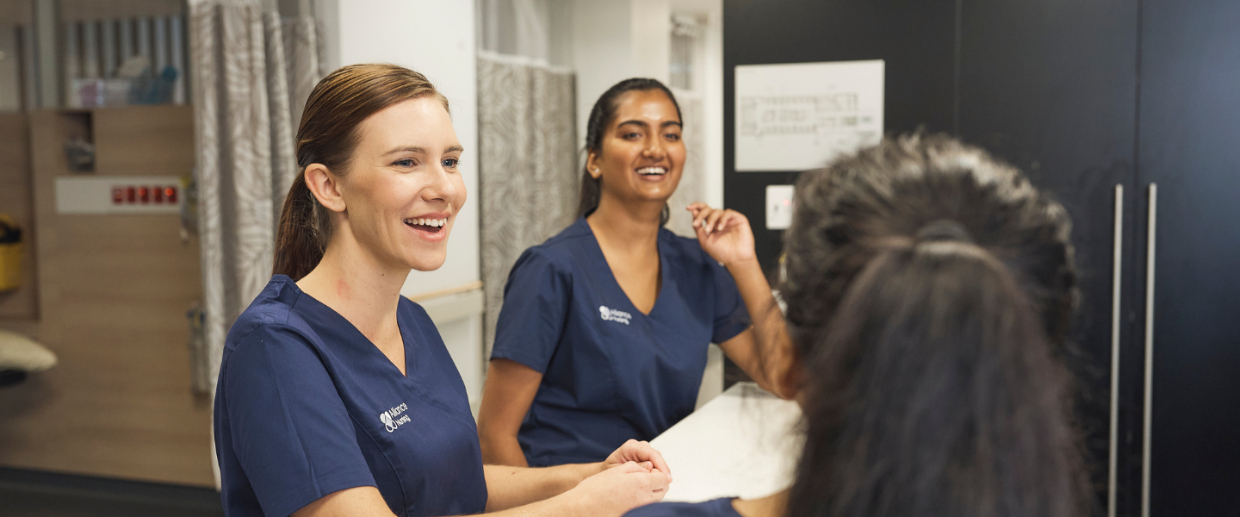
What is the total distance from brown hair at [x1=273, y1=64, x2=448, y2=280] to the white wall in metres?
1.61

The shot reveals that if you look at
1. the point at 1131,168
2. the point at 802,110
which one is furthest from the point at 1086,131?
the point at 802,110

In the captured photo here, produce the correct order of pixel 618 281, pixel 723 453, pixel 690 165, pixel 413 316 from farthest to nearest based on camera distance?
pixel 690 165 < pixel 618 281 < pixel 723 453 < pixel 413 316

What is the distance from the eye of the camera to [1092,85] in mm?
2094

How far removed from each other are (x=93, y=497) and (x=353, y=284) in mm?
2820

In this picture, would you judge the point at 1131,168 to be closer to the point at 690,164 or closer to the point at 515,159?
the point at 515,159

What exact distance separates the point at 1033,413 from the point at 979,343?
0.19 feet

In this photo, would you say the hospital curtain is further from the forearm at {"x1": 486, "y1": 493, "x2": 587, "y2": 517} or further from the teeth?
the forearm at {"x1": 486, "y1": 493, "x2": 587, "y2": 517}

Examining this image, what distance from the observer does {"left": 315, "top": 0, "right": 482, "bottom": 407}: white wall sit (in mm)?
2705

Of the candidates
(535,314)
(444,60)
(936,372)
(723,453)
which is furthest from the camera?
(444,60)

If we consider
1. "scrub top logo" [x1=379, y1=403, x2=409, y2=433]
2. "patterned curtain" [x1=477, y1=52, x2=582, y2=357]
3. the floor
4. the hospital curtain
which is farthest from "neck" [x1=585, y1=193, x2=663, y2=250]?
the hospital curtain

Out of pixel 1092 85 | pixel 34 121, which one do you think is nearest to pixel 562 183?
pixel 34 121

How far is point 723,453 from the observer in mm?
1521

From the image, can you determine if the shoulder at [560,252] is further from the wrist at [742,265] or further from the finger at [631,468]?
the finger at [631,468]

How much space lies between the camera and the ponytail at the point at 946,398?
21.2 inches
